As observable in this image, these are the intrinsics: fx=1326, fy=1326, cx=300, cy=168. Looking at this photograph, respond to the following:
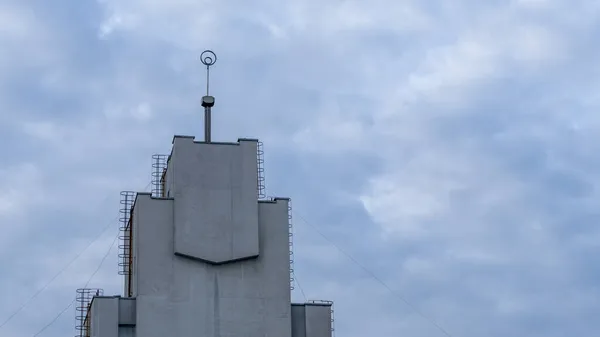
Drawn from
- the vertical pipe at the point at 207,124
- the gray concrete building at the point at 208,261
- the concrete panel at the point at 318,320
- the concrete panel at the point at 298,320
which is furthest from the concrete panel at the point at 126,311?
the vertical pipe at the point at 207,124

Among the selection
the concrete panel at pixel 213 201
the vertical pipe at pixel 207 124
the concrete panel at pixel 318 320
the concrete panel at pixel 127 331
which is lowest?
the concrete panel at pixel 127 331

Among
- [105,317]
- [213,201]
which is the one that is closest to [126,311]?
[105,317]

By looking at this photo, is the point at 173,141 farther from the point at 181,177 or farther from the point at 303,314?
the point at 303,314

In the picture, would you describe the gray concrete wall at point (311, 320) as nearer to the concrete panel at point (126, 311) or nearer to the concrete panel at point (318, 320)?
the concrete panel at point (318, 320)

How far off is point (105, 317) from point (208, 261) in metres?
5.10

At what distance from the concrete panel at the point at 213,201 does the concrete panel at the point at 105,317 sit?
3.68 metres

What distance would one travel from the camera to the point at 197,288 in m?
57.7

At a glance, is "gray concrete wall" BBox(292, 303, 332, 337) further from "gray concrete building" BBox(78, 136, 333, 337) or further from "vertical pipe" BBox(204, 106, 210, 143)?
"vertical pipe" BBox(204, 106, 210, 143)

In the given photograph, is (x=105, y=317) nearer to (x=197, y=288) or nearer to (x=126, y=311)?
(x=126, y=311)

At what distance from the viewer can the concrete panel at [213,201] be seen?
58250mm

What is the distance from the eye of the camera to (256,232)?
193ft

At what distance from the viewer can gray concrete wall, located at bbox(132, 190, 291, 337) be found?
56906 millimetres

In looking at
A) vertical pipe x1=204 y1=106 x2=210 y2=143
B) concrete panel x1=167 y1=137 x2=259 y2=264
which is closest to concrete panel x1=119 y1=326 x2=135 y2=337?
concrete panel x1=167 y1=137 x2=259 y2=264

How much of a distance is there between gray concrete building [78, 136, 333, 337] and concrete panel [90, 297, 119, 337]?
0.04 m
